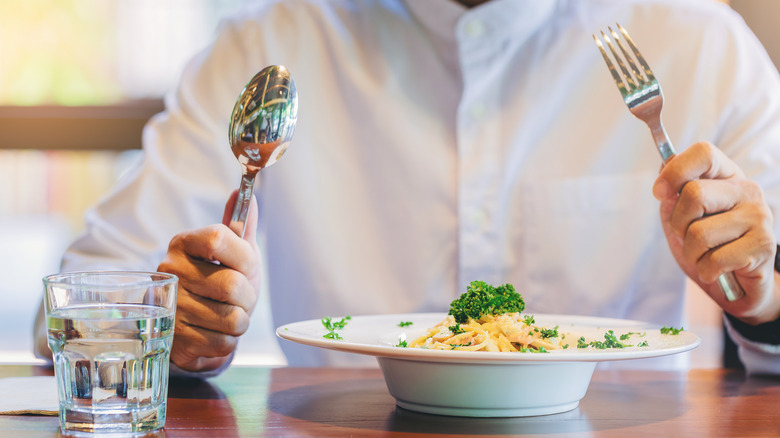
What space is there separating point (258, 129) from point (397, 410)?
0.36 metres

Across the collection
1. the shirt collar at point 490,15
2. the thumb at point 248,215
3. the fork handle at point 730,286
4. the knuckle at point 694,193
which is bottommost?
the fork handle at point 730,286

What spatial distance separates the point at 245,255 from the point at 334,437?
0.29m

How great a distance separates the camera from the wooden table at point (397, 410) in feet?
2.56

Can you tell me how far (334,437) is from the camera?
753 mm

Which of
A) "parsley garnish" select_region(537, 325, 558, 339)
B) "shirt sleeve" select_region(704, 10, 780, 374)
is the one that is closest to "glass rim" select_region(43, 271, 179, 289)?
"parsley garnish" select_region(537, 325, 558, 339)

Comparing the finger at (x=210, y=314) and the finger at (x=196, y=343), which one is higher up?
the finger at (x=210, y=314)

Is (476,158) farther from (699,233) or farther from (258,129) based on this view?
(258,129)

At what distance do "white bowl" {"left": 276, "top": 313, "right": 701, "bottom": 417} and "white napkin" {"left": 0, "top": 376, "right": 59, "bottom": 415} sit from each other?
0.26 meters

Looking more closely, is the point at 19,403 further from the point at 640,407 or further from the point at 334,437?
the point at 640,407

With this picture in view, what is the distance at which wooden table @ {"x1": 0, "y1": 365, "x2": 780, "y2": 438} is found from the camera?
78 centimetres

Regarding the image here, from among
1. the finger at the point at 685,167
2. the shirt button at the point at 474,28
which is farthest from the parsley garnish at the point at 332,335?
the shirt button at the point at 474,28

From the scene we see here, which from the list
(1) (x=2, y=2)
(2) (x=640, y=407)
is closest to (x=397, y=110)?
(2) (x=640, y=407)

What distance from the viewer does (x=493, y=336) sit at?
0.87 m

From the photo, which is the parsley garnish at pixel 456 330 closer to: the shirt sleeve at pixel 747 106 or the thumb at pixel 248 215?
the thumb at pixel 248 215
